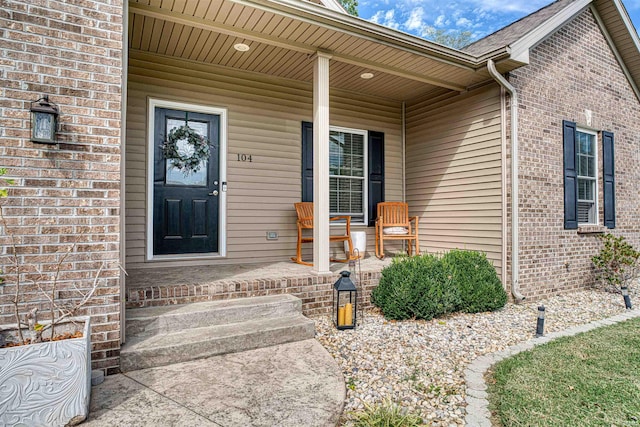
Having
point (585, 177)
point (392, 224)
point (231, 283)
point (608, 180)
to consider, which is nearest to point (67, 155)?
point (231, 283)

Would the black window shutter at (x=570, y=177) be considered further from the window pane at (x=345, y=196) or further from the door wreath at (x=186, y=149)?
the door wreath at (x=186, y=149)

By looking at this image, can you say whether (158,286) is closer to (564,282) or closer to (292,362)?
(292,362)

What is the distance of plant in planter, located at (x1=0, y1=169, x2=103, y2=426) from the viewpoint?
71.1 inches

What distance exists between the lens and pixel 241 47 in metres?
4.13

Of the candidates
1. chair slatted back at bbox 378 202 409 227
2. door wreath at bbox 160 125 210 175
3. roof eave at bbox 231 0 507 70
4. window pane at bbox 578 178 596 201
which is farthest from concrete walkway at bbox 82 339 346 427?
window pane at bbox 578 178 596 201

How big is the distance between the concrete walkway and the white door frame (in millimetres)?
2046

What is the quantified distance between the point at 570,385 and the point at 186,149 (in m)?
4.29

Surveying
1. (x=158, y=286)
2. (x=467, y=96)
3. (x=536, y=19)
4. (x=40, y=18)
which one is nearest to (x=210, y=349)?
(x=158, y=286)

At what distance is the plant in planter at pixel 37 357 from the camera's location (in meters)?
1.81

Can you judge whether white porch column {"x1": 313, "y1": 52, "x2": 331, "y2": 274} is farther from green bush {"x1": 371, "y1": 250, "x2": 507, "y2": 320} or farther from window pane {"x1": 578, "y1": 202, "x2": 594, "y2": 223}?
window pane {"x1": 578, "y1": 202, "x2": 594, "y2": 223}

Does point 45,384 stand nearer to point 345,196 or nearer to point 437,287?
point 437,287

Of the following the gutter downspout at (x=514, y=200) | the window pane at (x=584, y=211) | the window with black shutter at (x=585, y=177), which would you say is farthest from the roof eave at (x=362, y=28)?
the window pane at (x=584, y=211)

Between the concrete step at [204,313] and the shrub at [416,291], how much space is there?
98 centimetres

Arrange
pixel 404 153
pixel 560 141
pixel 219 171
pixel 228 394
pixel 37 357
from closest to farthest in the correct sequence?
pixel 37 357, pixel 228 394, pixel 219 171, pixel 560 141, pixel 404 153
